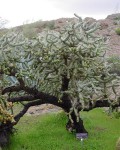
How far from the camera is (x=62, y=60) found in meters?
13.3

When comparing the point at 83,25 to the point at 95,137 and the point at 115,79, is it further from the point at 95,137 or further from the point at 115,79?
the point at 95,137

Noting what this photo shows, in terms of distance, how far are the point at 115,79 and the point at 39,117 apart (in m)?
5.84

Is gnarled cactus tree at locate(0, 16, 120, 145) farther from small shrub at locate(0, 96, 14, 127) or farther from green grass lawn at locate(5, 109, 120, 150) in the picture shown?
green grass lawn at locate(5, 109, 120, 150)

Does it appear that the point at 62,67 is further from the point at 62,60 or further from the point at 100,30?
the point at 100,30

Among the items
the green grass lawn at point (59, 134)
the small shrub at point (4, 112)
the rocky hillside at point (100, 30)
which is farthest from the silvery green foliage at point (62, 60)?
the rocky hillside at point (100, 30)

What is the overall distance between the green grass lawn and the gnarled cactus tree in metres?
1.20

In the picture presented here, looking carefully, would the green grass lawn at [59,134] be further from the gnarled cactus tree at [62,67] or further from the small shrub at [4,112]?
the small shrub at [4,112]

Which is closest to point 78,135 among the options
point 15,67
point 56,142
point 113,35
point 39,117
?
point 56,142

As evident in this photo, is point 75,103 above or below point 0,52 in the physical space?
below

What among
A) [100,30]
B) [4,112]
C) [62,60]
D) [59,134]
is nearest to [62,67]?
[62,60]

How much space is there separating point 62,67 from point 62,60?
210 millimetres

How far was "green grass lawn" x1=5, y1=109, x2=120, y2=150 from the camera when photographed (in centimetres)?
1459

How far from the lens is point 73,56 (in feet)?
42.8

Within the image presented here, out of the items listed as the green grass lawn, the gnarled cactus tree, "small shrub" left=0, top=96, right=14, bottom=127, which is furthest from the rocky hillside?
"small shrub" left=0, top=96, right=14, bottom=127
